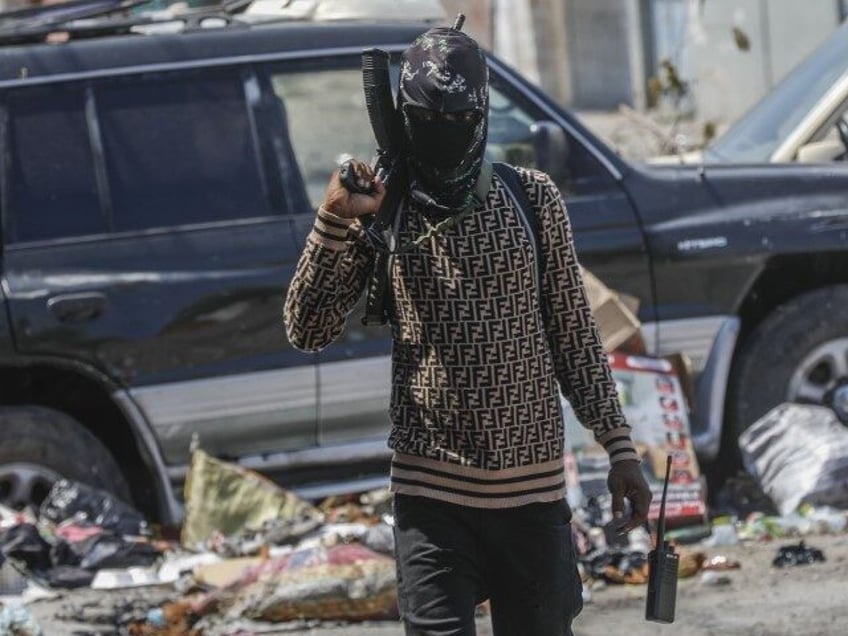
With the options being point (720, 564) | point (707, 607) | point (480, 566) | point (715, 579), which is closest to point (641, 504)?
point (480, 566)

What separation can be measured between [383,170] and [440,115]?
15 centimetres

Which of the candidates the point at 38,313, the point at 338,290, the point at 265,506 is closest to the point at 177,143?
the point at 38,313

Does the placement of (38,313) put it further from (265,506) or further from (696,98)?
(696,98)

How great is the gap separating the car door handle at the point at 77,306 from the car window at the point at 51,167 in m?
0.25

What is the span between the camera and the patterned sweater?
360 cm

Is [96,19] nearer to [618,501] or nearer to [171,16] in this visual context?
[171,16]

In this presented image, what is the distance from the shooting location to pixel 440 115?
3.58 metres

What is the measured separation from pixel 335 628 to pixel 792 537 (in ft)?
5.87

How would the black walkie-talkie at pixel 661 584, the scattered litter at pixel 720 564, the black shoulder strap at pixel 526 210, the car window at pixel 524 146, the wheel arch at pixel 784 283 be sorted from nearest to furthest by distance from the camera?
the black shoulder strap at pixel 526 210
the black walkie-talkie at pixel 661 584
the scattered litter at pixel 720 564
the car window at pixel 524 146
the wheel arch at pixel 784 283

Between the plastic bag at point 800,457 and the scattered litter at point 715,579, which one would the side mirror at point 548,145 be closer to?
the plastic bag at point 800,457

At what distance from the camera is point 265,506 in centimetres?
679

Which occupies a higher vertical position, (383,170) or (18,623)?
(383,170)

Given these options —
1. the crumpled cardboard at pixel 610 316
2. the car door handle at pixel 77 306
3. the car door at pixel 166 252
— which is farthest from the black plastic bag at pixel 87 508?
the crumpled cardboard at pixel 610 316

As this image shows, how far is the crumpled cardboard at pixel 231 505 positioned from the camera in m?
6.72
